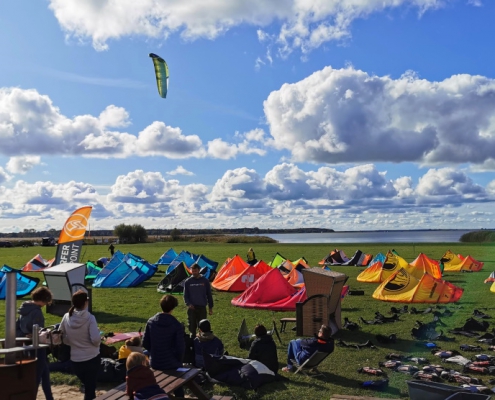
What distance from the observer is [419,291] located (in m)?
17.5

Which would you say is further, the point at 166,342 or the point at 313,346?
the point at 313,346

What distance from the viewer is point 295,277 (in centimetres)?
2092

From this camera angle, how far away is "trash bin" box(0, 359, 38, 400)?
185 inches

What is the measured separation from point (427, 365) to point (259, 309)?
25.3ft

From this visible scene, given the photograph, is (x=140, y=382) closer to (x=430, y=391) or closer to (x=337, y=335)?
(x=430, y=391)

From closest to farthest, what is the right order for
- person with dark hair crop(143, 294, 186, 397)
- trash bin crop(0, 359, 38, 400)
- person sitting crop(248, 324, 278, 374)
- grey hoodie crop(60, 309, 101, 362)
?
trash bin crop(0, 359, 38, 400) → grey hoodie crop(60, 309, 101, 362) → person with dark hair crop(143, 294, 186, 397) → person sitting crop(248, 324, 278, 374)

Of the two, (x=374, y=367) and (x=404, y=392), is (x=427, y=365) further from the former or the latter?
(x=404, y=392)

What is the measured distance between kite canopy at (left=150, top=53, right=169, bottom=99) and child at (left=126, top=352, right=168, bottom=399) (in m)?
10.7

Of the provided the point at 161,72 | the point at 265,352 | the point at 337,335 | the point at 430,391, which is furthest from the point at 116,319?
the point at 430,391

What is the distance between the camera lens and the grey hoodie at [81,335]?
20.6 ft

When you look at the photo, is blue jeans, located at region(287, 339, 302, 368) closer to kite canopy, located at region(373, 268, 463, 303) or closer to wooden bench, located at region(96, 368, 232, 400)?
wooden bench, located at region(96, 368, 232, 400)

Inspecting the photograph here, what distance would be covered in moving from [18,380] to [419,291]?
15058mm

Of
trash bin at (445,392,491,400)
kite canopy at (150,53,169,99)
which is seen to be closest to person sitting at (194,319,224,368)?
trash bin at (445,392,491,400)

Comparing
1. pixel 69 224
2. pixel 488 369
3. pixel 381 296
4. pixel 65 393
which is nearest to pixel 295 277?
pixel 381 296
